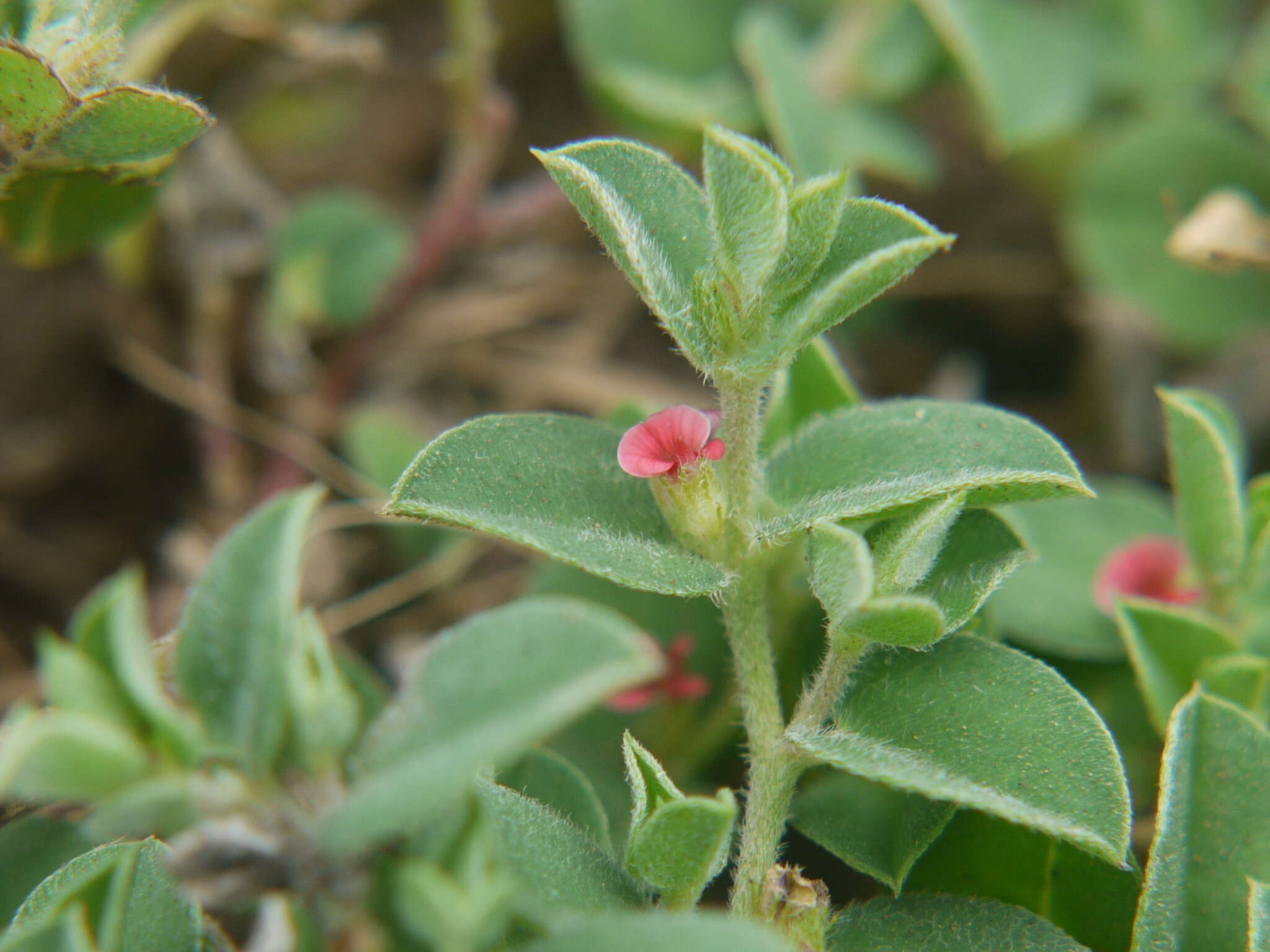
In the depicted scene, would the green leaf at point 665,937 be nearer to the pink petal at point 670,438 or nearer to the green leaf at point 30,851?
the pink petal at point 670,438

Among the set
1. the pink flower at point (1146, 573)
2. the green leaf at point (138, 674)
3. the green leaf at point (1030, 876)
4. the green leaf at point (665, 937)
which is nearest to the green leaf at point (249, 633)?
the green leaf at point (138, 674)

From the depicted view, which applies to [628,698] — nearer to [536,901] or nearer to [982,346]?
[536,901]

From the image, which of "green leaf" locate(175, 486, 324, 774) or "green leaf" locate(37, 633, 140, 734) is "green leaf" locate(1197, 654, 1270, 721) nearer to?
"green leaf" locate(175, 486, 324, 774)

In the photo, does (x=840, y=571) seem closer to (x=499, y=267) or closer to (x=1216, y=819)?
(x=1216, y=819)

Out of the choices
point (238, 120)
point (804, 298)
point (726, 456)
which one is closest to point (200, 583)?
point (726, 456)

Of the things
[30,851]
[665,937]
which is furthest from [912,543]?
[30,851]

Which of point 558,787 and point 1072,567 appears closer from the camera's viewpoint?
point 558,787
